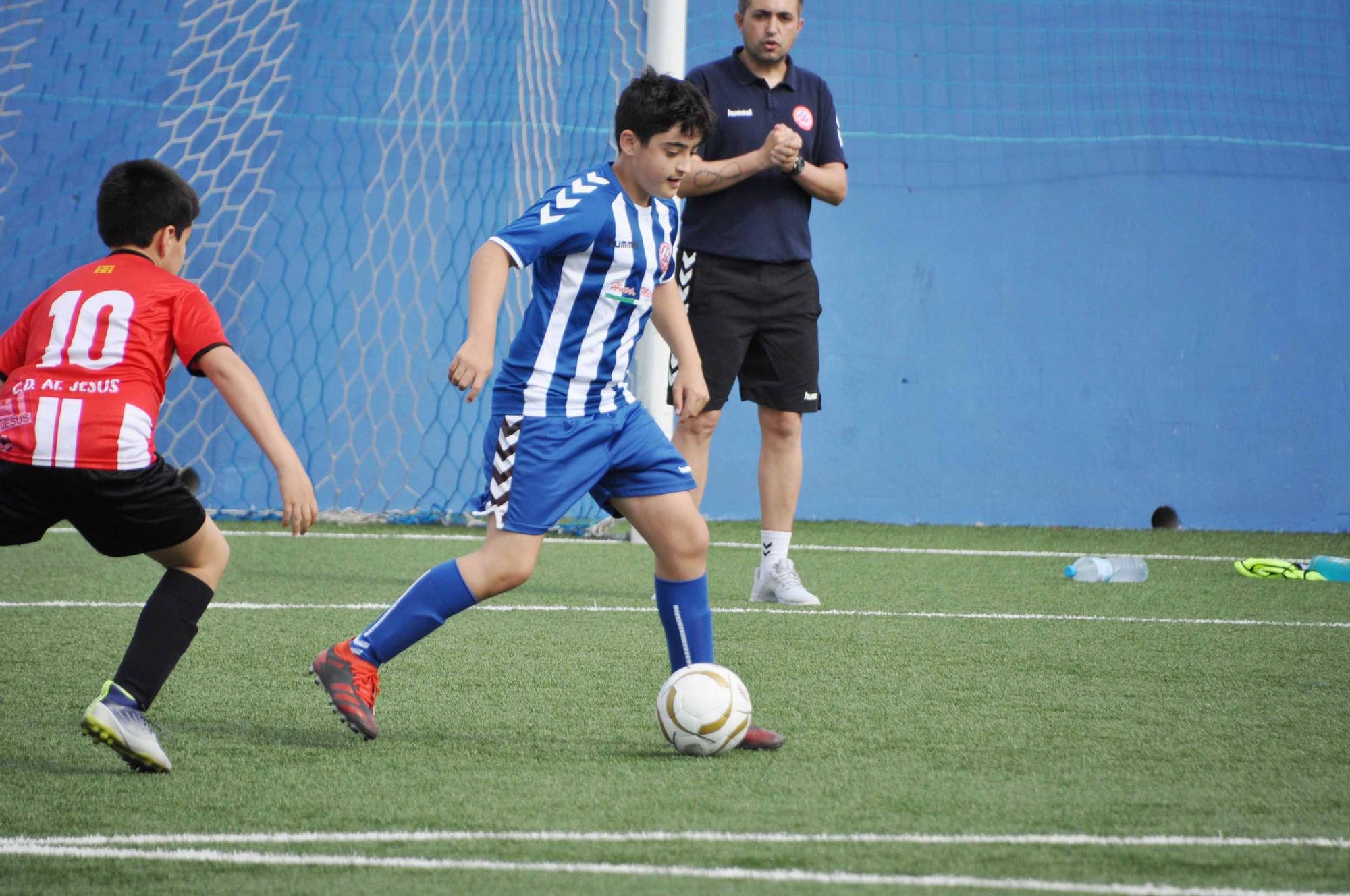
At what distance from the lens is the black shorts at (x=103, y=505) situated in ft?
8.07

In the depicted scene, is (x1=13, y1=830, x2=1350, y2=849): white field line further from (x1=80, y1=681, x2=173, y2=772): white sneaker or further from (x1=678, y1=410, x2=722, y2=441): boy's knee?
(x1=678, y1=410, x2=722, y2=441): boy's knee

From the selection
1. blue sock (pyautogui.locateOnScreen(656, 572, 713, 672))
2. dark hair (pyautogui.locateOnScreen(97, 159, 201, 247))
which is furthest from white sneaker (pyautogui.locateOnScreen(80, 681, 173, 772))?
blue sock (pyautogui.locateOnScreen(656, 572, 713, 672))

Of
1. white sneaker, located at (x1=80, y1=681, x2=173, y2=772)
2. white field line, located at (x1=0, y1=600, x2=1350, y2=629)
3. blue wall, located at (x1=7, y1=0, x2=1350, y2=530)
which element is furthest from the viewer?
blue wall, located at (x1=7, y1=0, x2=1350, y2=530)

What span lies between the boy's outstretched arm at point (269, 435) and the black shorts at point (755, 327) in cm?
218

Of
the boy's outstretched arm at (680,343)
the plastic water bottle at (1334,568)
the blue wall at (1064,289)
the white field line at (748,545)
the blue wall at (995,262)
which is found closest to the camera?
the boy's outstretched arm at (680,343)

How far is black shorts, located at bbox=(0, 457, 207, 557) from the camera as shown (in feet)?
8.07

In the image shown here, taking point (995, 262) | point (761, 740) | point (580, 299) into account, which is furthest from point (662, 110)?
point (995, 262)

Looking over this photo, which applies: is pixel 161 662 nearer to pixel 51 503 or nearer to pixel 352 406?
pixel 51 503

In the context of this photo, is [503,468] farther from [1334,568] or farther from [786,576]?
[1334,568]

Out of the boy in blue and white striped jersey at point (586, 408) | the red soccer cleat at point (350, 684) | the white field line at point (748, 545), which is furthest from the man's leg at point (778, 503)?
the red soccer cleat at point (350, 684)

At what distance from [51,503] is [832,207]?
5.34m

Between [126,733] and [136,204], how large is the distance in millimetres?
917

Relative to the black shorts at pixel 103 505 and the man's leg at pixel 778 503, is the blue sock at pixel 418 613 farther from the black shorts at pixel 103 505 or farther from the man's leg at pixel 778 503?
the man's leg at pixel 778 503

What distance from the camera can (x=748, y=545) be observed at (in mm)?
Result: 6215
